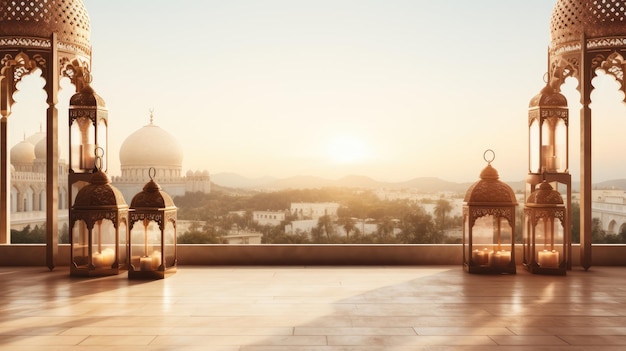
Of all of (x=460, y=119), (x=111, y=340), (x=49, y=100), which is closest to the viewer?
(x=111, y=340)

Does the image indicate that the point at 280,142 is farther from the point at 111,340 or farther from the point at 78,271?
the point at 111,340

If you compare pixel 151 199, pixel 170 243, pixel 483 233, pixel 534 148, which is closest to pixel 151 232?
pixel 170 243

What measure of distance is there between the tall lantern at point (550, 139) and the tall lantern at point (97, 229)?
466cm

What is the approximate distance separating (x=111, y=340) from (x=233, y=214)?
18808mm

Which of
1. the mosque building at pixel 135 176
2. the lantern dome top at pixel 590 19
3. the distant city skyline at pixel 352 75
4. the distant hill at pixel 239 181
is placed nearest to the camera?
the lantern dome top at pixel 590 19

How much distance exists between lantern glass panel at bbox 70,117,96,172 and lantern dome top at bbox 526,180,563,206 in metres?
5.04

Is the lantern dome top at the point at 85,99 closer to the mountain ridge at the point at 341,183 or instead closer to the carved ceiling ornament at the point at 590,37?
the carved ceiling ornament at the point at 590,37

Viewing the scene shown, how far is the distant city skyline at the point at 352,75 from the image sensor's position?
10180 millimetres

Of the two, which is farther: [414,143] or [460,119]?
[414,143]

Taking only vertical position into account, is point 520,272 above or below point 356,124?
below

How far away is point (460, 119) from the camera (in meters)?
12.0

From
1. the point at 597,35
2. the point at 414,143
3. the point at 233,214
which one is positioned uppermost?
the point at 597,35

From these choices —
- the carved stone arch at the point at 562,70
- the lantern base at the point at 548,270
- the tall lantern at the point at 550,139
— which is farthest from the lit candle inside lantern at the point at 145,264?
the carved stone arch at the point at 562,70

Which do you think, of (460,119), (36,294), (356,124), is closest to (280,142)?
(356,124)
